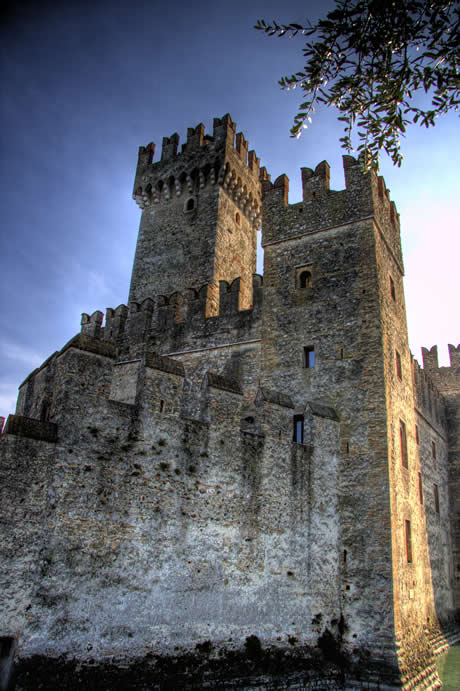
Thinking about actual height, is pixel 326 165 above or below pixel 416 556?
above

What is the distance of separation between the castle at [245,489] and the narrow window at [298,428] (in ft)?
0.12

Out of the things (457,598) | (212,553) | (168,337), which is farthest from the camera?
(457,598)

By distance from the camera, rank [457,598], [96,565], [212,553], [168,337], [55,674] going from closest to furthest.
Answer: [55,674] → [96,565] → [212,553] → [168,337] → [457,598]

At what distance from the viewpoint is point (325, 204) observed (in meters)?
15.6

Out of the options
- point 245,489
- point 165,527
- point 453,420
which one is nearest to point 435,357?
point 453,420

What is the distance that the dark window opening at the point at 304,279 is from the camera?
15.2 metres

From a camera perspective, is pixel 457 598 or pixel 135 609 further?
pixel 457 598

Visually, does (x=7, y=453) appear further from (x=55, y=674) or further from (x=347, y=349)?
(x=347, y=349)

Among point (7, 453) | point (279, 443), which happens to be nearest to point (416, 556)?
point (279, 443)

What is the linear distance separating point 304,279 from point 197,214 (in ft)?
29.8

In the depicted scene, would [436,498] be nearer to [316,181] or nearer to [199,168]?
[316,181]

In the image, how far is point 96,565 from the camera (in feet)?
27.9

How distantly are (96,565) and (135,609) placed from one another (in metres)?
1.03

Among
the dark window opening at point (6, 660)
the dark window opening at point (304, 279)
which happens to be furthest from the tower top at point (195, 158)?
the dark window opening at point (6, 660)
